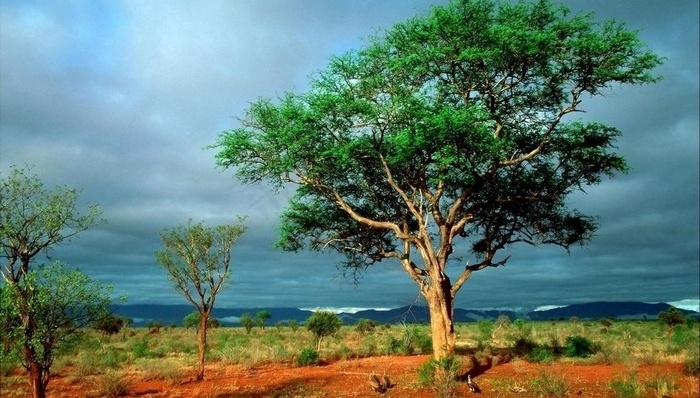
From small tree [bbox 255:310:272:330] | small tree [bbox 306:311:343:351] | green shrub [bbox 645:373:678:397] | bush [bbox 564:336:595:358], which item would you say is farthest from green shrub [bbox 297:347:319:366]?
small tree [bbox 255:310:272:330]

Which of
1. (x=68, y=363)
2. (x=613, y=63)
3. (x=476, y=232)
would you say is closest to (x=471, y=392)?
(x=476, y=232)

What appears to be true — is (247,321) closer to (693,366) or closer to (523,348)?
(523,348)

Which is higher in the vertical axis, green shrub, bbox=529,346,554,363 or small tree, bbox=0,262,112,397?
small tree, bbox=0,262,112,397

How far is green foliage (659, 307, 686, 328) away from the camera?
197 feet

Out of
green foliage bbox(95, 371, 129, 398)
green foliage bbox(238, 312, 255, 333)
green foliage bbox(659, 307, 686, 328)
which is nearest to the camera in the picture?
green foliage bbox(95, 371, 129, 398)

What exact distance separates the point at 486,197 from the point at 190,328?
64933 mm

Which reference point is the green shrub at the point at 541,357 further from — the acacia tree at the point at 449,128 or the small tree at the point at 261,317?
the small tree at the point at 261,317

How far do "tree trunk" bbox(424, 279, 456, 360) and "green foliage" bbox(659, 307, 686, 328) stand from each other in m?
50.7

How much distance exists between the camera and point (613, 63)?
18422 millimetres

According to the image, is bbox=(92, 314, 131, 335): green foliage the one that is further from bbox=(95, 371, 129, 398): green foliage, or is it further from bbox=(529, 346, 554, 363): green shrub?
bbox=(529, 346, 554, 363): green shrub

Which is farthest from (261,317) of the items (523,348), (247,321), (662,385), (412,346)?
(662,385)

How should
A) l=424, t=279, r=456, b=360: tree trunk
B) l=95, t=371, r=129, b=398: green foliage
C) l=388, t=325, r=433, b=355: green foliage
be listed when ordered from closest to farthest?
l=424, t=279, r=456, b=360: tree trunk
l=95, t=371, r=129, b=398: green foliage
l=388, t=325, r=433, b=355: green foliage

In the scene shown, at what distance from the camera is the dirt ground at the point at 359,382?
18203 mm

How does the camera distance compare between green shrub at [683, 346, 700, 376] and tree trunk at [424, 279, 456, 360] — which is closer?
tree trunk at [424, 279, 456, 360]
